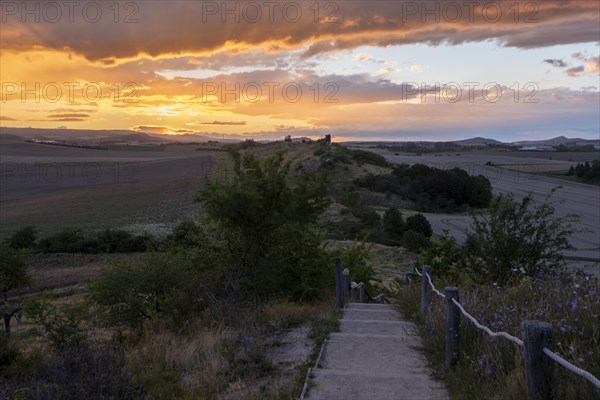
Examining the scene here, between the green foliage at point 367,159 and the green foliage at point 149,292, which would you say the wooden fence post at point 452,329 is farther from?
the green foliage at point 367,159

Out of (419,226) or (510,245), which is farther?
(419,226)

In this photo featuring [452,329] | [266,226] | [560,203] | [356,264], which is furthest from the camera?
[356,264]

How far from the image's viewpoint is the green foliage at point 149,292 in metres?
11.5

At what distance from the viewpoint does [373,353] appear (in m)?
7.57

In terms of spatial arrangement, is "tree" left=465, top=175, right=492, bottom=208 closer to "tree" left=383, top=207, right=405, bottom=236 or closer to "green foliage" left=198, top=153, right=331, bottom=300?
"tree" left=383, top=207, right=405, bottom=236

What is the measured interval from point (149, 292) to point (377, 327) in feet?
16.8

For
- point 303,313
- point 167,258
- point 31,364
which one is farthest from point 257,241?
point 31,364

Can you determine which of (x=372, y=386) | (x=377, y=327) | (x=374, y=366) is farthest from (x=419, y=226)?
(x=372, y=386)

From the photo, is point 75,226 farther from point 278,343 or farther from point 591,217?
point 591,217

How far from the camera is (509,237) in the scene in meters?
12.6

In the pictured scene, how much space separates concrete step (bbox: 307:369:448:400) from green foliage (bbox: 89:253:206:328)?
219 inches

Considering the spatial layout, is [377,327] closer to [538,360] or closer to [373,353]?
[373,353]

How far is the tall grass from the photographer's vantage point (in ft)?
16.3

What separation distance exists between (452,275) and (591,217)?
45.6m
